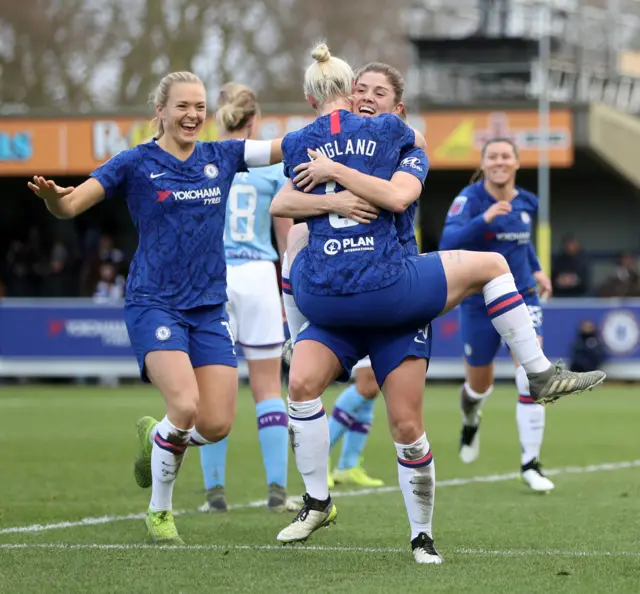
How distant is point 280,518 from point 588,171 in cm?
2422

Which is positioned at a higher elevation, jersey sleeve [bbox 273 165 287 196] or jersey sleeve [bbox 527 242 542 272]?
jersey sleeve [bbox 273 165 287 196]

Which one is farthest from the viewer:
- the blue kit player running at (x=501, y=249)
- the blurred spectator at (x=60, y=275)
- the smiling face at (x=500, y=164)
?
the blurred spectator at (x=60, y=275)

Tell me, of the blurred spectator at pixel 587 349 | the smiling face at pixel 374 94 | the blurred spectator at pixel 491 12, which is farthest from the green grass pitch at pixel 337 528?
the blurred spectator at pixel 491 12

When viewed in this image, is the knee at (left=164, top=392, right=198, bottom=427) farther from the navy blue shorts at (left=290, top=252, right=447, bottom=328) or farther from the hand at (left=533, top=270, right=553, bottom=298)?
the hand at (left=533, top=270, right=553, bottom=298)

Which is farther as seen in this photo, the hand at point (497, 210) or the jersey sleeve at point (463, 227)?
the jersey sleeve at point (463, 227)

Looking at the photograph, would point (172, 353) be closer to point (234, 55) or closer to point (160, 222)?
point (160, 222)

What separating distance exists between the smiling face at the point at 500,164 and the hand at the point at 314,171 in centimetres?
386

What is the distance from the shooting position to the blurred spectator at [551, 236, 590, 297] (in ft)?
80.7

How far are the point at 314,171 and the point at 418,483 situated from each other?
4.58ft

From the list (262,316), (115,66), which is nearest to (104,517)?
(262,316)

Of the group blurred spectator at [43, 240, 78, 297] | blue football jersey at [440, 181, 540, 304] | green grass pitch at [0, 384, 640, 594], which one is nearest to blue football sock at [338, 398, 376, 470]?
green grass pitch at [0, 384, 640, 594]

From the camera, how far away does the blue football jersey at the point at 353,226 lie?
579cm

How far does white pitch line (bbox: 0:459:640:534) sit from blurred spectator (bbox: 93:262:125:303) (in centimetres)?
1474

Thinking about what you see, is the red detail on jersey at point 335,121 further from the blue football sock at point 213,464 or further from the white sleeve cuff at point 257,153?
the blue football sock at point 213,464
